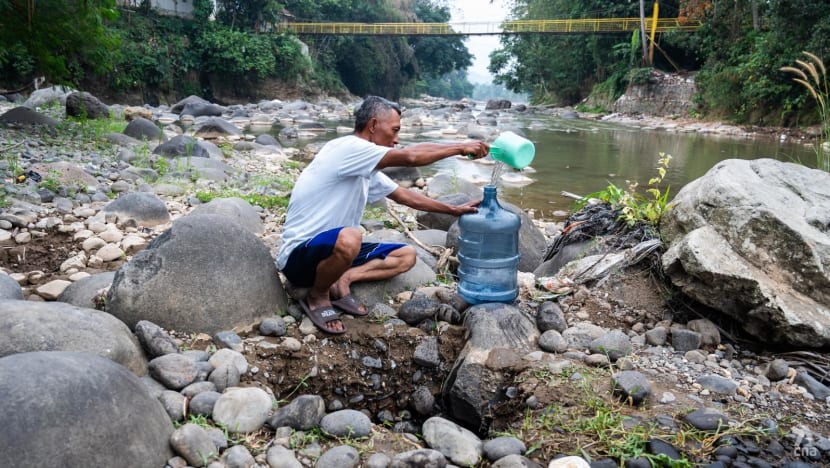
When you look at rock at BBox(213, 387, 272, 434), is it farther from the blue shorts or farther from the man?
the blue shorts

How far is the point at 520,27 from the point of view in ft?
115

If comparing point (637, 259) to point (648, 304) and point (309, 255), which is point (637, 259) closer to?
point (648, 304)

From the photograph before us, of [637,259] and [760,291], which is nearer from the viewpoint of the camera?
[760,291]

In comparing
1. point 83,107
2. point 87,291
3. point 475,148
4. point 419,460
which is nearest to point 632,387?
point 419,460

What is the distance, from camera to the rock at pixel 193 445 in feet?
6.90

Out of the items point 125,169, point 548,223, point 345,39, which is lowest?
point 548,223

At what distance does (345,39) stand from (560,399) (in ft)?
129

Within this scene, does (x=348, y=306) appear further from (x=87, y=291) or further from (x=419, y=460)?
(x=87, y=291)

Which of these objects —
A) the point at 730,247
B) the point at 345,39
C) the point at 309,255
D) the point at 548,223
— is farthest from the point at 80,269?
the point at 345,39

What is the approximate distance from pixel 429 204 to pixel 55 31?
22.8ft

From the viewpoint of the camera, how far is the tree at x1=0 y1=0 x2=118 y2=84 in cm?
730

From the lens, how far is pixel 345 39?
128 feet

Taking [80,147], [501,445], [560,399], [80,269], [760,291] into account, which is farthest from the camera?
[80,147]

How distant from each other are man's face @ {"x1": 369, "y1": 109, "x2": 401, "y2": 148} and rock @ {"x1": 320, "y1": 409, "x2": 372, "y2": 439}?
63.6 inches
